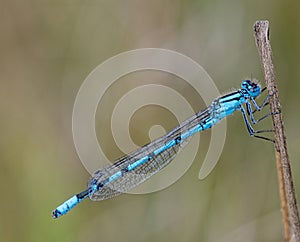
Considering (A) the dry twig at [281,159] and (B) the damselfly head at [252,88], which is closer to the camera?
(A) the dry twig at [281,159]

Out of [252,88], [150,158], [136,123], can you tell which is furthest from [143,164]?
[252,88]

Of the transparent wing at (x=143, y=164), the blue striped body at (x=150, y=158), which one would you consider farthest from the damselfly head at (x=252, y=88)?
the transparent wing at (x=143, y=164)

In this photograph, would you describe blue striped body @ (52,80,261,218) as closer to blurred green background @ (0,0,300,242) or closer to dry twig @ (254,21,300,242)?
blurred green background @ (0,0,300,242)

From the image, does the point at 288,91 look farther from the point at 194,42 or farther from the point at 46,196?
the point at 46,196

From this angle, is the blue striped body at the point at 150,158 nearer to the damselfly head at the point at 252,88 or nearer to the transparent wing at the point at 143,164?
the transparent wing at the point at 143,164

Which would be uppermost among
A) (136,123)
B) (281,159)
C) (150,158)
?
(136,123)

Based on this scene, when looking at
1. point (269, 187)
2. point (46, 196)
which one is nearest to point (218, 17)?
point (269, 187)

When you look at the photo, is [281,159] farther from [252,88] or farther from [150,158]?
[150,158]
